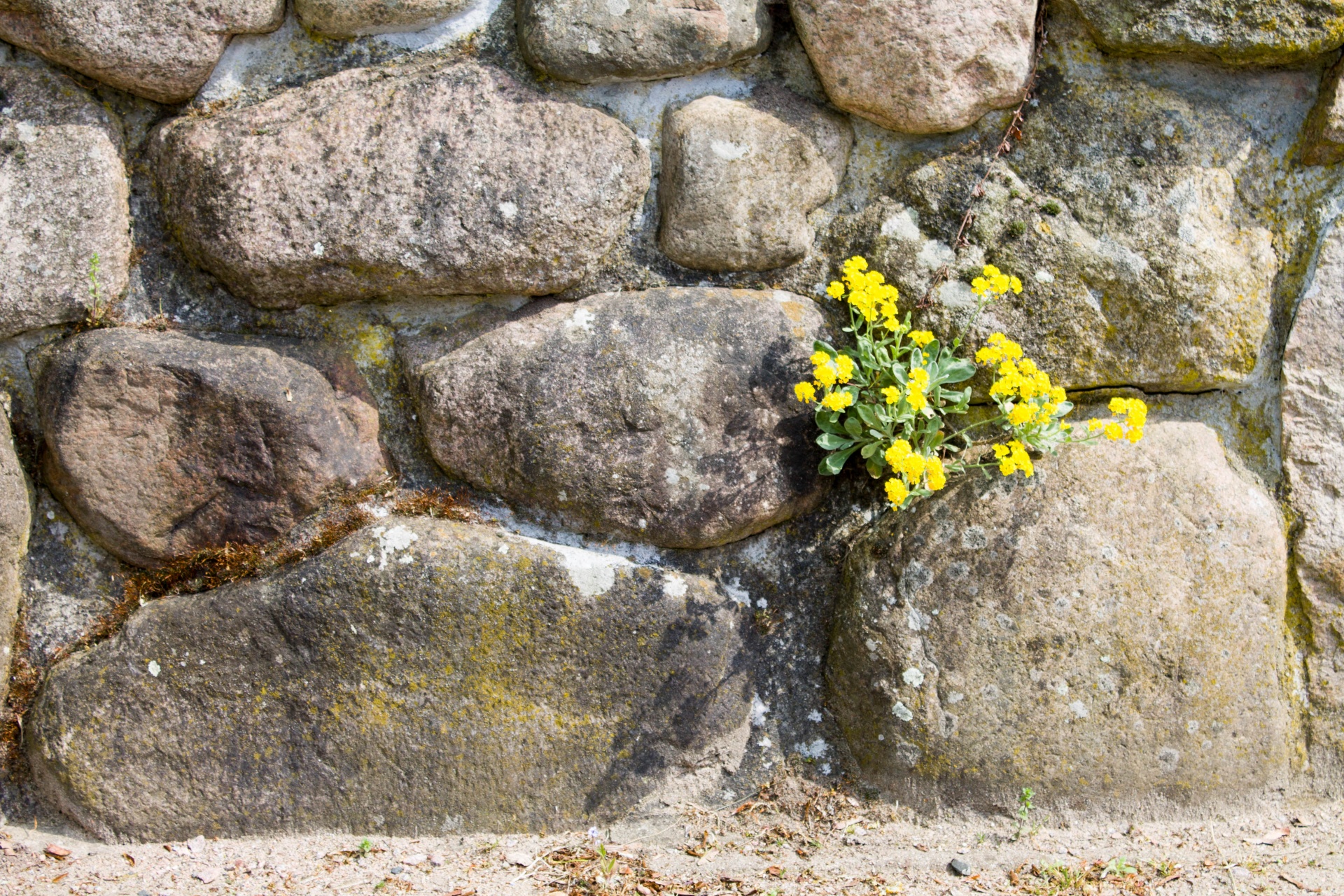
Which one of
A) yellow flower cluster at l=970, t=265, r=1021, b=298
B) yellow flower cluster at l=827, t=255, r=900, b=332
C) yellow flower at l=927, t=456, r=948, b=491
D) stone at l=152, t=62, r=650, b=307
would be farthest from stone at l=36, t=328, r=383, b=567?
yellow flower cluster at l=970, t=265, r=1021, b=298

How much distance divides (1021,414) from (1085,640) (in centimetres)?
68

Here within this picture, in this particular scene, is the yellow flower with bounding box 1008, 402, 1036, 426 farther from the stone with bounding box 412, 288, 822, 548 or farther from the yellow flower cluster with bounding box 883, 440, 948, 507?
the stone with bounding box 412, 288, 822, 548

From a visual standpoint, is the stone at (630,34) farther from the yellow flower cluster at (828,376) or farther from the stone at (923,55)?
the yellow flower cluster at (828,376)

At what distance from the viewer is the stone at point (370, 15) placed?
271cm

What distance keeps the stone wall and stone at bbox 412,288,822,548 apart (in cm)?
1

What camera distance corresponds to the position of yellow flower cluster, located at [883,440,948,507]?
2.53 m

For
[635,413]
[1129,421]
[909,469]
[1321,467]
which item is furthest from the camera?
[1321,467]

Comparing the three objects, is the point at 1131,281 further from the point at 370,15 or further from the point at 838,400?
the point at 370,15

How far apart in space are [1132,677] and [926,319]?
116 centimetres

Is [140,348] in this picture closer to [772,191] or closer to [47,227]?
[47,227]

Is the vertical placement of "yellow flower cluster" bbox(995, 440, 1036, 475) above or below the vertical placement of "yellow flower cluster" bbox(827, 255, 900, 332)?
below

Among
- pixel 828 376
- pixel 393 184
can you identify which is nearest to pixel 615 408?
pixel 828 376

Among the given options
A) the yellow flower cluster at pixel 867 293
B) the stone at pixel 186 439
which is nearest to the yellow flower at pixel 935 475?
the yellow flower cluster at pixel 867 293

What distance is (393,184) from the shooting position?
2689mm
